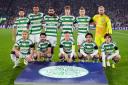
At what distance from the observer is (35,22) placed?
11570 millimetres

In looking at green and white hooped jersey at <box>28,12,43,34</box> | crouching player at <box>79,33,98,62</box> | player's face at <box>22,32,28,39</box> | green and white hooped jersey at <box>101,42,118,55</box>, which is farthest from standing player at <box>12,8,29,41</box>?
green and white hooped jersey at <box>101,42,118,55</box>

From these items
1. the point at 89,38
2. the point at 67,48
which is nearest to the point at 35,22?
the point at 67,48

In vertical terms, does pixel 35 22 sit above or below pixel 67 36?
above

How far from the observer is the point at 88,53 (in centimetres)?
1089

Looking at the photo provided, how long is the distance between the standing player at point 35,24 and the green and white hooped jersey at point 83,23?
1.32 m

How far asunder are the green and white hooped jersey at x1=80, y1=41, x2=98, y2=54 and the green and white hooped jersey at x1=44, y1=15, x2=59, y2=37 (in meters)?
1.27

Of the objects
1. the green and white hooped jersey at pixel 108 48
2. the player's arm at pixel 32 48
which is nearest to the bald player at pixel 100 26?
the green and white hooped jersey at pixel 108 48

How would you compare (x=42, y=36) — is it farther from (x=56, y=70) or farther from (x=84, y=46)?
(x=56, y=70)

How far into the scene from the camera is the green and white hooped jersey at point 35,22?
11508 mm

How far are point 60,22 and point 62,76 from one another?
140 inches

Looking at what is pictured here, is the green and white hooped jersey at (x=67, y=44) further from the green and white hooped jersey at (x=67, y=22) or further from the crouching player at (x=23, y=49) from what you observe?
the crouching player at (x=23, y=49)

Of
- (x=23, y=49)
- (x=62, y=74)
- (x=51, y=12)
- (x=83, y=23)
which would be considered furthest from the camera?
(x=83, y=23)

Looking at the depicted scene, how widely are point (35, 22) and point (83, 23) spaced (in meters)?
1.66

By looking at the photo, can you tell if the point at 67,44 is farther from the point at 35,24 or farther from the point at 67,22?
the point at 35,24
